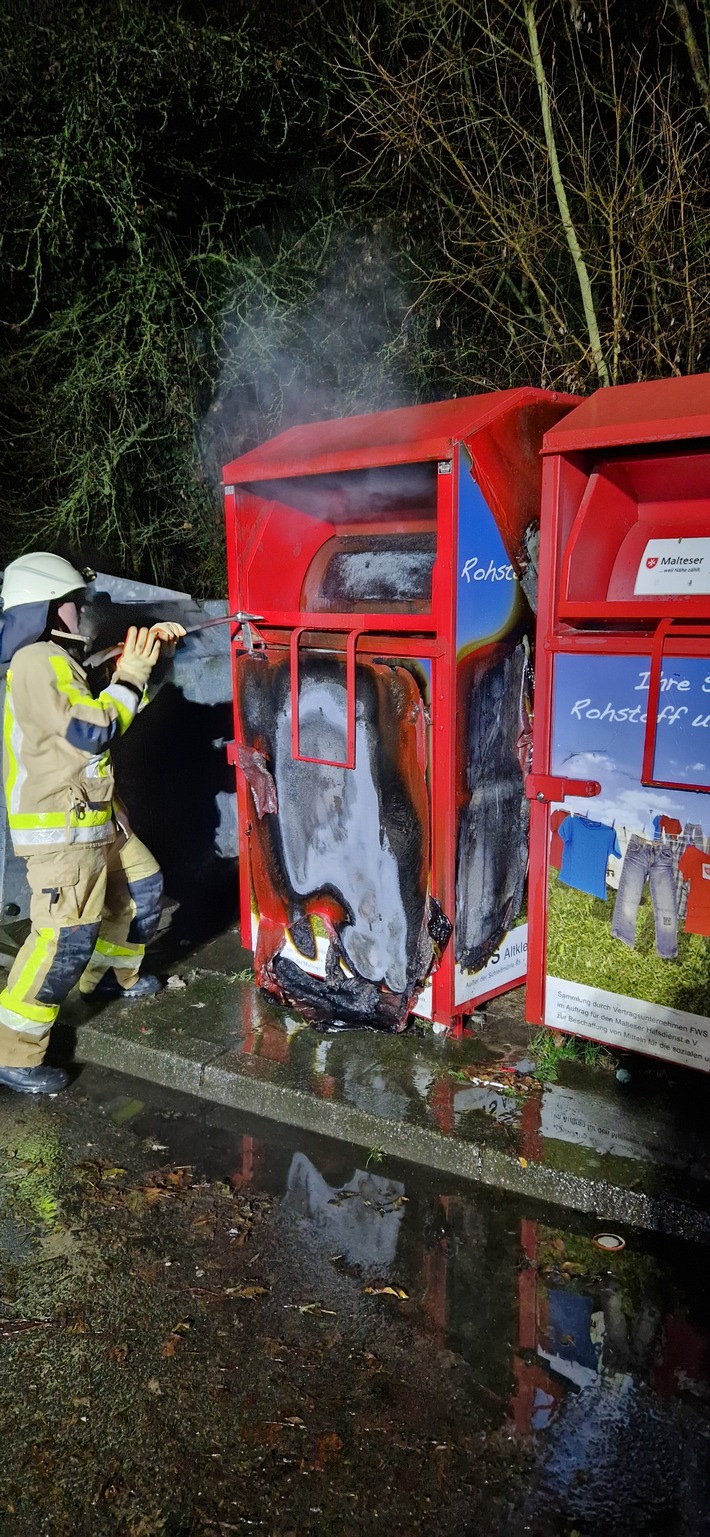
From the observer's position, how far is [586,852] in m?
3.23

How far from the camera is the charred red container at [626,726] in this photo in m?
2.90

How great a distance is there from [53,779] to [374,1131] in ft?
5.56

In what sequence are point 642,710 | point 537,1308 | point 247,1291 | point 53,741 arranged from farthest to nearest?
1. point 53,741
2. point 642,710
3. point 247,1291
4. point 537,1308

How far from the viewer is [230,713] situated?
5480 millimetres

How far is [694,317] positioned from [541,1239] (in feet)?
13.8

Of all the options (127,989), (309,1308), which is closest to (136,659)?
(127,989)

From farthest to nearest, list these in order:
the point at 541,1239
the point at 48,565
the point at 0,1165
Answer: the point at 48,565
the point at 0,1165
the point at 541,1239

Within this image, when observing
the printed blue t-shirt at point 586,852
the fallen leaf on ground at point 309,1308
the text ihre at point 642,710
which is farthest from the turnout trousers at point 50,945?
the text ihre at point 642,710

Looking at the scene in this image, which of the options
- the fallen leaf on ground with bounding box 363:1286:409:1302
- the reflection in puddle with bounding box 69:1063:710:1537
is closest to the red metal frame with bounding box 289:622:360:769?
the reflection in puddle with bounding box 69:1063:710:1537

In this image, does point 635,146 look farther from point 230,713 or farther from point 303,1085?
point 303,1085

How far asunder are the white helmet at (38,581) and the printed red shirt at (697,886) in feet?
7.94

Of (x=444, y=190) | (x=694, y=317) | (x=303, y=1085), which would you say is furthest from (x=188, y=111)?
(x=303, y=1085)

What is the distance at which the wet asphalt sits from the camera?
2059 mm

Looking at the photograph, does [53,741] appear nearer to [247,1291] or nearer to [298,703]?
[298,703]
